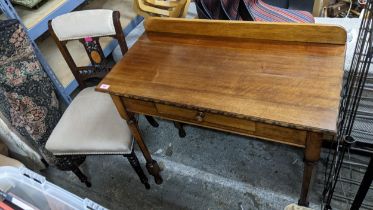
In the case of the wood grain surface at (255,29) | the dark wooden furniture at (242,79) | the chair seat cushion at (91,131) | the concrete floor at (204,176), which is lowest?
the concrete floor at (204,176)

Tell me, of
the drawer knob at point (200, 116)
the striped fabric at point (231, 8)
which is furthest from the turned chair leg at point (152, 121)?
the drawer knob at point (200, 116)

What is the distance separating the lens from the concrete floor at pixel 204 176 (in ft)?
4.93

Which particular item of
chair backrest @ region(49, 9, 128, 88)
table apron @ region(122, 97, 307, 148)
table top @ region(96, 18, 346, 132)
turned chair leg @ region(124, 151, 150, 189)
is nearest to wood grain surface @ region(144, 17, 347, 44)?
table top @ region(96, 18, 346, 132)

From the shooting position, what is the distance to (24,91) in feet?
4.93

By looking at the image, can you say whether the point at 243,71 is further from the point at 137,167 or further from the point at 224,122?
the point at 137,167

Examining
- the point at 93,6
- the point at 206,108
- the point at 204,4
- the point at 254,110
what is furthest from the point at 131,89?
the point at 93,6

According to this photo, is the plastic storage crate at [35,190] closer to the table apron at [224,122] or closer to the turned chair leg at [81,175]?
the table apron at [224,122]

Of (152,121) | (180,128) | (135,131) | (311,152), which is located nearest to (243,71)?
(311,152)

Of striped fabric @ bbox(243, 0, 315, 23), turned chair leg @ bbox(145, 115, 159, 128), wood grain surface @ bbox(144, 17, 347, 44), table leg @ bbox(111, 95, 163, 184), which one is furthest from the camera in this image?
turned chair leg @ bbox(145, 115, 159, 128)

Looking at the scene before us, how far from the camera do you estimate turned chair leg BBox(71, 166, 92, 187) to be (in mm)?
1567

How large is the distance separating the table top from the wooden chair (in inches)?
10.0

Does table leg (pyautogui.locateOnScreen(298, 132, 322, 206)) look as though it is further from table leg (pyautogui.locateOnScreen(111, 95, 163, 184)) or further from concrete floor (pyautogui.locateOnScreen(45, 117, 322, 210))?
table leg (pyautogui.locateOnScreen(111, 95, 163, 184))

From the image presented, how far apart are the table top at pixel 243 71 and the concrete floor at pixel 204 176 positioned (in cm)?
74

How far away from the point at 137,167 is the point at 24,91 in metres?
0.67
